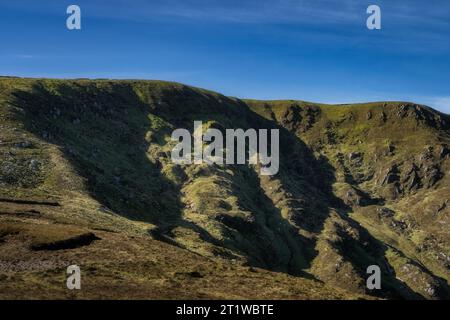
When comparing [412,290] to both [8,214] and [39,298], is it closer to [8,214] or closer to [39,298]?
[8,214]

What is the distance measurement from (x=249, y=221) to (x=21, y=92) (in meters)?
87.8

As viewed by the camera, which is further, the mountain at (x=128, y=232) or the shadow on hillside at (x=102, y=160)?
the shadow on hillside at (x=102, y=160)

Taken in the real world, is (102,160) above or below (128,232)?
above

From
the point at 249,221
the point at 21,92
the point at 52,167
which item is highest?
the point at 21,92

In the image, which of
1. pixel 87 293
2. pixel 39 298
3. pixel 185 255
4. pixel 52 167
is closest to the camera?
pixel 39 298

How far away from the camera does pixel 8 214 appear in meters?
69.4

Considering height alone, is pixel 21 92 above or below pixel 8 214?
above

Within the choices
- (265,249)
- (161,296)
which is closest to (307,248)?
(265,249)

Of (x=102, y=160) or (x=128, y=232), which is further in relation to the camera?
(x=102, y=160)

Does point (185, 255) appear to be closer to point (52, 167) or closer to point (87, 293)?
point (87, 293)

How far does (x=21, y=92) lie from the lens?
568 ft

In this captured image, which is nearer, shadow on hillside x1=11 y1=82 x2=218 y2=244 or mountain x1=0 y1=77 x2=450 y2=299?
mountain x1=0 y1=77 x2=450 y2=299
